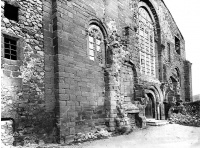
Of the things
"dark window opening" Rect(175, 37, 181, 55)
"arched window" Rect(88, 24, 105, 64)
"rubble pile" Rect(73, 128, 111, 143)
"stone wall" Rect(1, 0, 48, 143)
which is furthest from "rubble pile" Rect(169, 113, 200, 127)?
"stone wall" Rect(1, 0, 48, 143)

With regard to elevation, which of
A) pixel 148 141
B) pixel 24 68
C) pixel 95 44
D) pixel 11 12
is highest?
pixel 11 12

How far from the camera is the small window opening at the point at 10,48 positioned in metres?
Result: 5.63

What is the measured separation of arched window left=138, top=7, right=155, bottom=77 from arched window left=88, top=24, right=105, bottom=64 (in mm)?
Answer: 4433

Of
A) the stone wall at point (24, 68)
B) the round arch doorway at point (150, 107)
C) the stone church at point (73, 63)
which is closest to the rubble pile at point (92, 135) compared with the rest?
the stone church at point (73, 63)

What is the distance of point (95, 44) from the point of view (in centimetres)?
850

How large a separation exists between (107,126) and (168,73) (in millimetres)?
8370

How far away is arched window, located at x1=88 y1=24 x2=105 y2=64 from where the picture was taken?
8.26 metres

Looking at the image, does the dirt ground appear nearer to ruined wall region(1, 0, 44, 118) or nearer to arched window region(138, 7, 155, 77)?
ruined wall region(1, 0, 44, 118)

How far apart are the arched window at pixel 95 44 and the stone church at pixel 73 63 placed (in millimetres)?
21

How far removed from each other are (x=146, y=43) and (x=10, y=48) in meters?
9.77

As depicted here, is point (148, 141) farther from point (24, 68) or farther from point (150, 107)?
point (150, 107)

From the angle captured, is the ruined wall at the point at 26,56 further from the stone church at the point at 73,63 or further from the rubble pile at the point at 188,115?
the rubble pile at the point at 188,115

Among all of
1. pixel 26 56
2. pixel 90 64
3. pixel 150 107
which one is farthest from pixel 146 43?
pixel 26 56

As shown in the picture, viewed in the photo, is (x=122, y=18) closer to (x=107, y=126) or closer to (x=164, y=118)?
(x=107, y=126)
